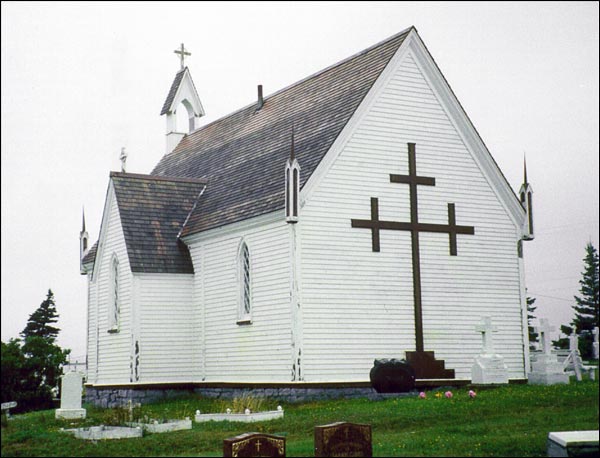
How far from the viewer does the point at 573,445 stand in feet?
51.0

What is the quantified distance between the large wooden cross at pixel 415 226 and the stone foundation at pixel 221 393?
324 cm

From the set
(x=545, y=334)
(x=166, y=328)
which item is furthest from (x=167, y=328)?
(x=545, y=334)

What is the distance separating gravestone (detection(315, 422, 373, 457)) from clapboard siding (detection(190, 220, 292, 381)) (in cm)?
1134

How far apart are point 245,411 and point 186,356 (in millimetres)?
10315

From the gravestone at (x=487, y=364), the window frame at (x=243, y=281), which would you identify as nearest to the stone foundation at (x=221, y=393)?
the window frame at (x=243, y=281)

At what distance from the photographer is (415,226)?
101 ft

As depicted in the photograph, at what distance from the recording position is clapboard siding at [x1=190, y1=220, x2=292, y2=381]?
29219mm

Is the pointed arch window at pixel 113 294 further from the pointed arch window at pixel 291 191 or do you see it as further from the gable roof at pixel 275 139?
the pointed arch window at pixel 291 191

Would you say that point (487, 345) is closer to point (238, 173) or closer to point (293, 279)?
point (293, 279)

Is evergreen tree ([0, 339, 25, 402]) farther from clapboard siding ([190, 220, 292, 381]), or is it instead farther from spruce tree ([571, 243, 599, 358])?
spruce tree ([571, 243, 599, 358])

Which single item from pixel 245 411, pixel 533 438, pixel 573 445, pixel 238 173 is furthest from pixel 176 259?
pixel 573 445

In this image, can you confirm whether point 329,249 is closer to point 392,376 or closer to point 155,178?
point 392,376

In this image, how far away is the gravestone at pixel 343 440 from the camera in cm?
1719

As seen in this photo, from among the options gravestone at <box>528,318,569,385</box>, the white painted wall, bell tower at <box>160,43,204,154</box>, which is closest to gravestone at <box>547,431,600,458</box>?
gravestone at <box>528,318,569,385</box>
